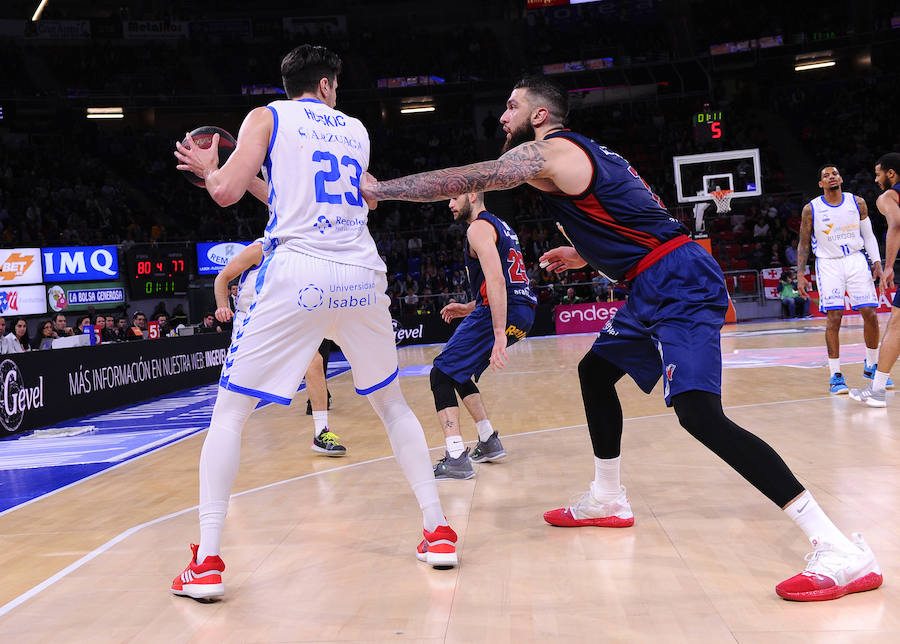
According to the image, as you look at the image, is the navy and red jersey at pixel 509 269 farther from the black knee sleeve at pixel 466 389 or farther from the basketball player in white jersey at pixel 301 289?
the basketball player in white jersey at pixel 301 289

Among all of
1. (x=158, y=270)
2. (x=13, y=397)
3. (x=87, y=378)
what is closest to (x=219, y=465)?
(x=13, y=397)

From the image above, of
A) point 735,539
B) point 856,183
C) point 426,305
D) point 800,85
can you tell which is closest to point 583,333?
point 426,305

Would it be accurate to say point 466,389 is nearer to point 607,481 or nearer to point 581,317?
point 607,481

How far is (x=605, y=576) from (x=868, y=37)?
29749 mm

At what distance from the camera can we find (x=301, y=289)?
291cm

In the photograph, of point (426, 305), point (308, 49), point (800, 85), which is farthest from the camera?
point (800, 85)

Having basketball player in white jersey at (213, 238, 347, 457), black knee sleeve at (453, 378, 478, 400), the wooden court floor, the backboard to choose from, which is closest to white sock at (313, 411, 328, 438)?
basketball player in white jersey at (213, 238, 347, 457)

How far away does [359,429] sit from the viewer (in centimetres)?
704

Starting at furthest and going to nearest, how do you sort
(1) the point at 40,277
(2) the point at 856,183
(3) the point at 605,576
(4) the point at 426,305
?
(2) the point at 856,183, (4) the point at 426,305, (1) the point at 40,277, (3) the point at 605,576

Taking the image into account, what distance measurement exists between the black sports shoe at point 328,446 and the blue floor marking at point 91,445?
159 cm

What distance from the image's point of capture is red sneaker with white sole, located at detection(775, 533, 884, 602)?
8.34 ft

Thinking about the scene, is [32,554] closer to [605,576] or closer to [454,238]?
[605,576]

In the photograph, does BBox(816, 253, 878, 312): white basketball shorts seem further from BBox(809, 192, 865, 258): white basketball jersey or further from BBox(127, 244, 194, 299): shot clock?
BBox(127, 244, 194, 299): shot clock

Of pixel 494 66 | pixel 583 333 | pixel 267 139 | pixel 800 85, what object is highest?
pixel 494 66
